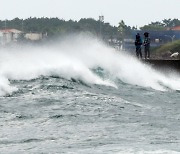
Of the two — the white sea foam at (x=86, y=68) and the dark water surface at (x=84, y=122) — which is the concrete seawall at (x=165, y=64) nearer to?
the white sea foam at (x=86, y=68)

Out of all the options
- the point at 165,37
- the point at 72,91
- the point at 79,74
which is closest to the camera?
the point at 72,91

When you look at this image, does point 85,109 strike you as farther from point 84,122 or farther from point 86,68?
point 86,68

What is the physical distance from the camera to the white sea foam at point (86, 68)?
22.2m

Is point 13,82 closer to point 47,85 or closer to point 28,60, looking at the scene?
point 47,85

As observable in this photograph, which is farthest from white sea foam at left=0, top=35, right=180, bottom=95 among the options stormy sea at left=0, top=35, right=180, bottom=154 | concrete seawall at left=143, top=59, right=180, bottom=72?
concrete seawall at left=143, top=59, right=180, bottom=72

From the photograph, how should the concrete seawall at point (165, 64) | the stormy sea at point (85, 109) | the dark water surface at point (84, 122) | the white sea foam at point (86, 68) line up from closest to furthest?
the dark water surface at point (84, 122) → the stormy sea at point (85, 109) → the white sea foam at point (86, 68) → the concrete seawall at point (165, 64)

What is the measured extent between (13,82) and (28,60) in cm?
659

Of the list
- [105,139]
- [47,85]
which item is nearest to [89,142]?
[105,139]

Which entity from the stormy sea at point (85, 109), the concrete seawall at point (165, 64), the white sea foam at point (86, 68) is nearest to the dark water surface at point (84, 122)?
the stormy sea at point (85, 109)

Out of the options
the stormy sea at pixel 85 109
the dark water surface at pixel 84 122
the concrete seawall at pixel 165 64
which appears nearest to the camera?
the dark water surface at pixel 84 122

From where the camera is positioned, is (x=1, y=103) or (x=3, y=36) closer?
(x=1, y=103)

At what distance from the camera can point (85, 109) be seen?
13.5 metres

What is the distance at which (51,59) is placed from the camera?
87.1ft

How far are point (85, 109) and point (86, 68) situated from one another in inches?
418
